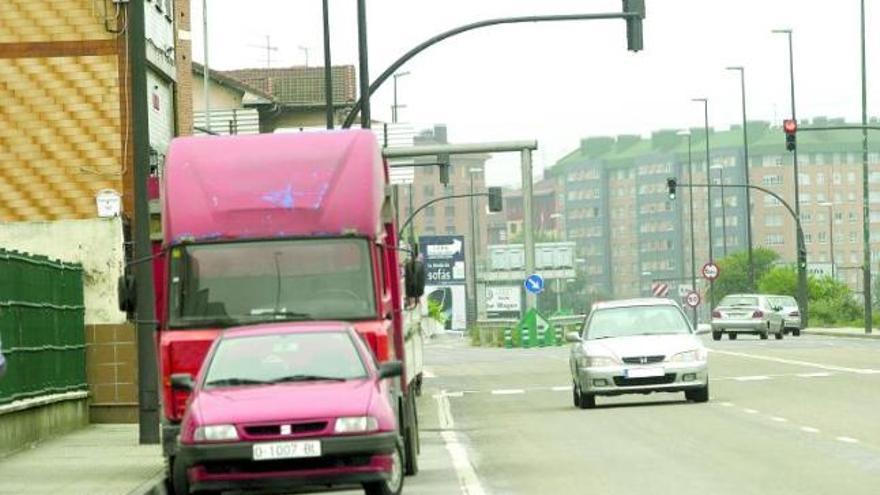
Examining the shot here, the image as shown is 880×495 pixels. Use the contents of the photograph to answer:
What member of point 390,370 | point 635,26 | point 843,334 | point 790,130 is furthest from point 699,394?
point 843,334

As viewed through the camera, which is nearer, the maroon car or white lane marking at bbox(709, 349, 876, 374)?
the maroon car

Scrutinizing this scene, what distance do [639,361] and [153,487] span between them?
13.7 m

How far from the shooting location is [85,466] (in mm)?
21172

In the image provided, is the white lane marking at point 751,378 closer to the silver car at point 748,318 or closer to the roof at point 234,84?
the roof at point 234,84

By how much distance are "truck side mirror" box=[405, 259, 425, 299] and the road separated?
1594mm

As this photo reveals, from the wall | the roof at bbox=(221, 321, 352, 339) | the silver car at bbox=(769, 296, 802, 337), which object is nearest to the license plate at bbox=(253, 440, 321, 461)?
the roof at bbox=(221, 321, 352, 339)

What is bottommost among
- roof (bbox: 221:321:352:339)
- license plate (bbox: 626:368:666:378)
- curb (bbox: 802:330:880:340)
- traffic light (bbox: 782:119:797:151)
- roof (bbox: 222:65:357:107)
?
curb (bbox: 802:330:880:340)

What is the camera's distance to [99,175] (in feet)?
108

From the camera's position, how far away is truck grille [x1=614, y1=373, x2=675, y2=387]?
3125cm

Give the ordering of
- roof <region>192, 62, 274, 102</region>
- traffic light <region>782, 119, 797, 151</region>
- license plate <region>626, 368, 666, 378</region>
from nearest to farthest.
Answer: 1. license plate <region>626, 368, 666, 378</region>
2. traffic light <region>782, 119, 797, 151</region>
3. roof <region>192, 62, 274, 102</region>

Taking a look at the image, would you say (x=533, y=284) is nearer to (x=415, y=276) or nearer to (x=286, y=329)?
(x=415, y=276)

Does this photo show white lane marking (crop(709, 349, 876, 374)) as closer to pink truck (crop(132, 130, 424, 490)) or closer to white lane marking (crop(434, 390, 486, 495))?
white lane marking (crop(434, 390, 486, 495))

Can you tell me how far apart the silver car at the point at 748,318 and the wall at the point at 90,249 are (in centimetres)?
4554

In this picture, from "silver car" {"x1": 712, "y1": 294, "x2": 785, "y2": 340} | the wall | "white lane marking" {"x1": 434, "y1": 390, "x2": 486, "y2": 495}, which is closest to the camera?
"white lane marking" {"x1": 434, "y1": 390, "x2": 486, "y2": 495}
